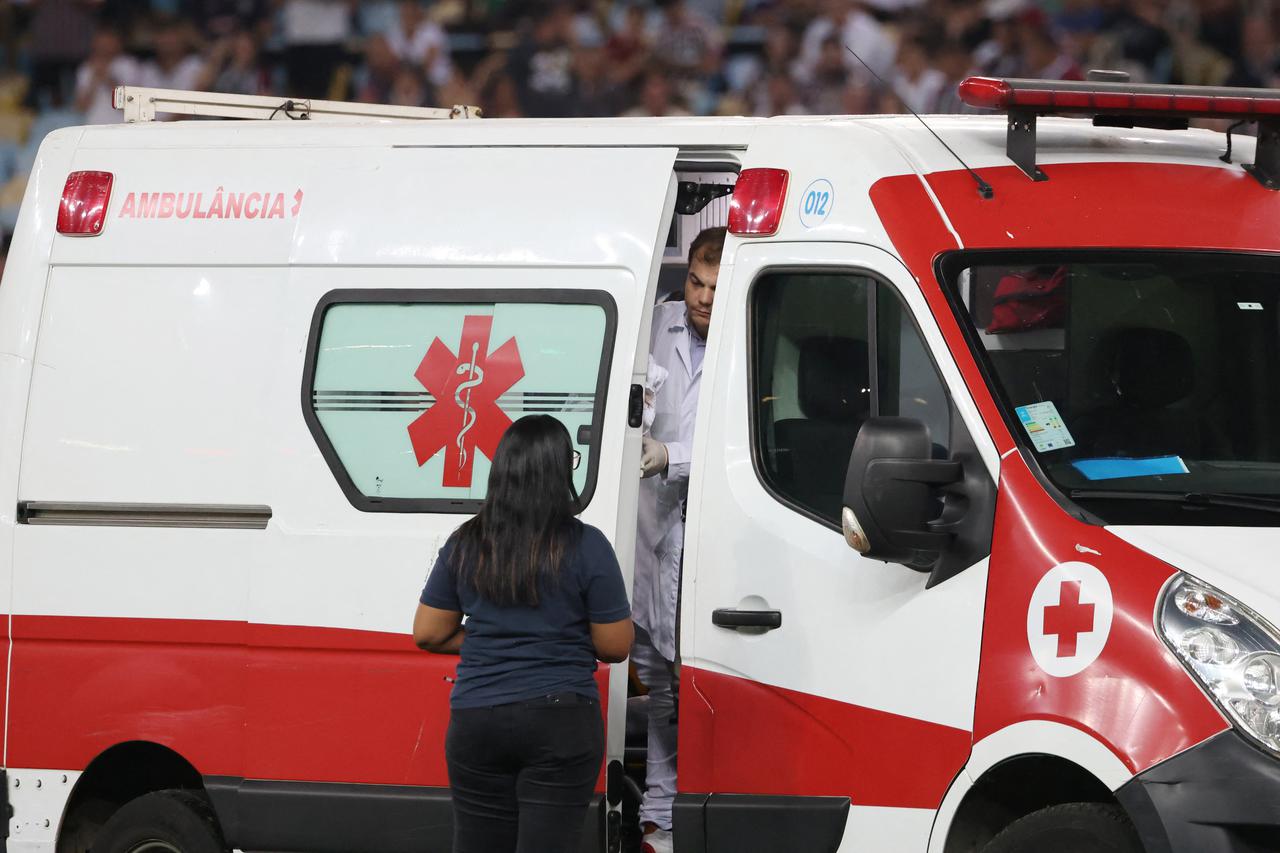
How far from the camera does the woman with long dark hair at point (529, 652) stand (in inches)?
160

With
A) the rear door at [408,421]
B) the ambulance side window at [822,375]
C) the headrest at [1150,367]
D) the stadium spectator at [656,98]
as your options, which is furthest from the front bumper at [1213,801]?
the stadium spectator at [656,98]

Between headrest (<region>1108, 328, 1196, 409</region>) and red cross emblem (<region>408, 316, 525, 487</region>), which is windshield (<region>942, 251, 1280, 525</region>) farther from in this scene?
red cross emblem (<region>408, 316, 525, 487</region>)

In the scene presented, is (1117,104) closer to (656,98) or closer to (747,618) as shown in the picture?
(747,618)

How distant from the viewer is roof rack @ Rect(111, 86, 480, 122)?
587 cm

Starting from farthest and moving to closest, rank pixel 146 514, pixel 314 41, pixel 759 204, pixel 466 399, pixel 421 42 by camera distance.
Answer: pixel 314 41
pixel 421 42
pixel 146 514
pixel 466 399
pixel 759 204

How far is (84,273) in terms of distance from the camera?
5.34 m

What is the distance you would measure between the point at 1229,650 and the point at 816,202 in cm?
163

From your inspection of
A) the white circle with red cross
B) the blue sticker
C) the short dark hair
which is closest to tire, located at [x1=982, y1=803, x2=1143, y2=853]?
the white circle with red cross

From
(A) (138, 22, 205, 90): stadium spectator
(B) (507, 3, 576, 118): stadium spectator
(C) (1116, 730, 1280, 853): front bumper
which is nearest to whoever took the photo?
(C) (1116, 730, 1280, 853): front bumper

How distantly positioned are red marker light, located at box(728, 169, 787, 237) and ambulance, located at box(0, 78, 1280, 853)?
0.03 feet

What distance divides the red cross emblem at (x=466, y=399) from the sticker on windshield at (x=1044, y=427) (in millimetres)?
1440

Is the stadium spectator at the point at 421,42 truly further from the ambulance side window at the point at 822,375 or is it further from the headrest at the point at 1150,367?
the headrest at the point at 1150,367

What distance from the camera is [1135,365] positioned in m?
4.41

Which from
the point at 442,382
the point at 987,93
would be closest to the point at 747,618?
the point at 442,382
